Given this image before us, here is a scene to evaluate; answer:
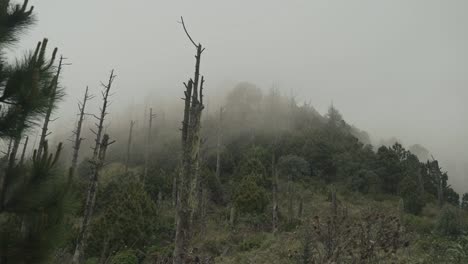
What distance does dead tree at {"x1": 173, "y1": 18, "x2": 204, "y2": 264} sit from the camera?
6.67 metres

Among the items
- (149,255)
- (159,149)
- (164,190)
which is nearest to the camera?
(149,255)

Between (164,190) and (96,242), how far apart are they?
1399 centimetres

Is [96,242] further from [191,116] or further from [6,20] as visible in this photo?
[6,20]

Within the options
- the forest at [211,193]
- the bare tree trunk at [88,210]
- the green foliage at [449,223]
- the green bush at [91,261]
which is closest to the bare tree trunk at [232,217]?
the forest at [211,193]

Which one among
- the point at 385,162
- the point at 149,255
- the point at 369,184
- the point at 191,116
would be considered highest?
the point at 385,162

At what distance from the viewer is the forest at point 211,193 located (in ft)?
13.1

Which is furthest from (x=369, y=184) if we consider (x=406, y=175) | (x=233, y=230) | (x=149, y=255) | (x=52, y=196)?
(x=52, y=196)

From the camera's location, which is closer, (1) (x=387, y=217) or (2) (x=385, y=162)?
(1) (x=387, y=217)

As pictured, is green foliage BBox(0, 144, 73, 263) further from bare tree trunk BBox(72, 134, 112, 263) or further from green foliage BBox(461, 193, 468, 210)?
green foliage BBox(461, 193, 468, 210)

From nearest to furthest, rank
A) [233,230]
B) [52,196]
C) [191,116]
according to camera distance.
→ [52,196] < [191,116] < [233,230]

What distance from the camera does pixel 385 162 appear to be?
35344 millimetres

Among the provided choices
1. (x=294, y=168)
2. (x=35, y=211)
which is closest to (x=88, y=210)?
(x=35, y=211)

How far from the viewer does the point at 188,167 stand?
6953 millimetres

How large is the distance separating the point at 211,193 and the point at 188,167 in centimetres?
2617
